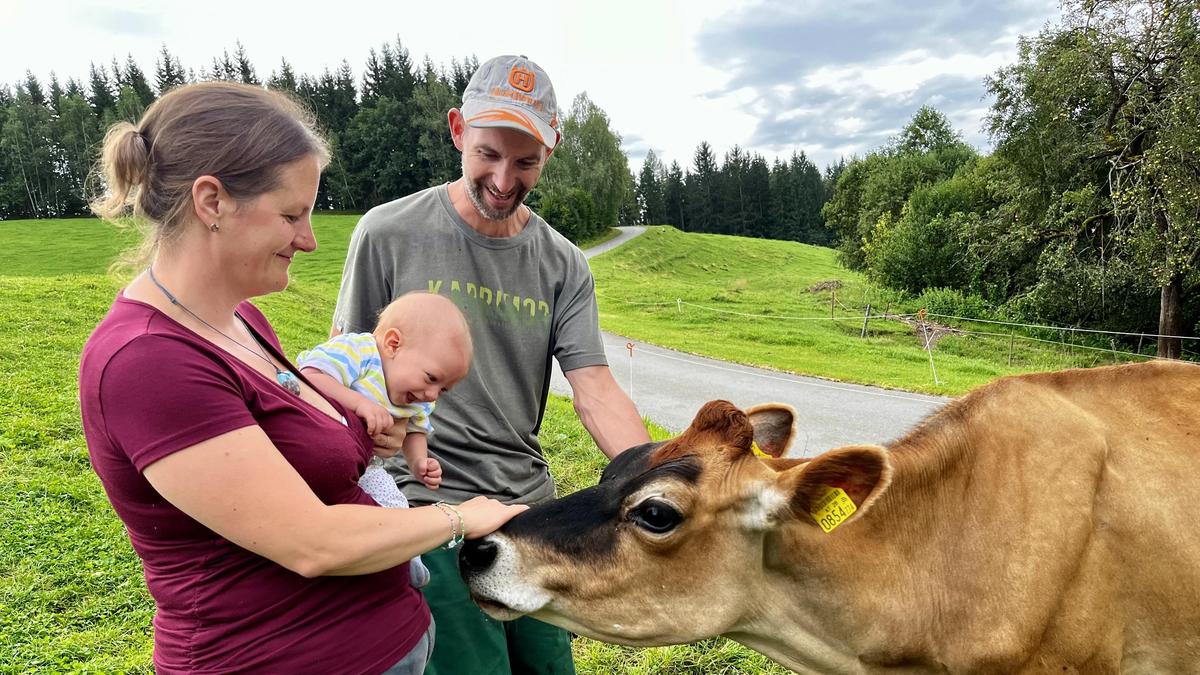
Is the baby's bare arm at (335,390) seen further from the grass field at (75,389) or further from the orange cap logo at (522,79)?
the orange cap logo at (522,79)

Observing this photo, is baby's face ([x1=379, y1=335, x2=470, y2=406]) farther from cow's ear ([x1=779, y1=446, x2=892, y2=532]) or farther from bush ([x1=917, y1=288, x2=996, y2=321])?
bush ([x1=917, y1=288, x2=996, y2=321])

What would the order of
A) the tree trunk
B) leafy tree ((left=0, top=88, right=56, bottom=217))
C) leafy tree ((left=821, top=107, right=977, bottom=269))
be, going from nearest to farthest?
the tree trunk → leafy tree ((left=821, top=107, right=977, bottom=269)) → leafy tree ((left=0, top=88, right=56, bottom=217))

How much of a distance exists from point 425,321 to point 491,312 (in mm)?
596

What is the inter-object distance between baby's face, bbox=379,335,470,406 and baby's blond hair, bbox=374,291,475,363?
19mm

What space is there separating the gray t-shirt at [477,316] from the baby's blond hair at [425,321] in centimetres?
42

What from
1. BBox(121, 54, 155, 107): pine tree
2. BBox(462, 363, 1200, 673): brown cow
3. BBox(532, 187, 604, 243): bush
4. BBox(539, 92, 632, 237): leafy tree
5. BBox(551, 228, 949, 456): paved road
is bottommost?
BBox(551, 228, 949, 456): paved road

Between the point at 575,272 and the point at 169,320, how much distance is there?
6.57 feet

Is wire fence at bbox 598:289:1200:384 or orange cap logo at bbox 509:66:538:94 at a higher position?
orange cap logo at bbox 509:66:538:94

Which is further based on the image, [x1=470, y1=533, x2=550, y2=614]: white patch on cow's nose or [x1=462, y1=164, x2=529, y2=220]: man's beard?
[x1=462, y1=164, x2=529, y2=220]: man's beard

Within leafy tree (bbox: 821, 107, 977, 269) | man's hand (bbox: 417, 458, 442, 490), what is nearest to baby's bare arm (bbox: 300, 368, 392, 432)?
man's hand (bbox: 417, 458, 442, 490)

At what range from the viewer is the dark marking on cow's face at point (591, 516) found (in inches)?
99.0

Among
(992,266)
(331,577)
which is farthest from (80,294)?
(992,266)

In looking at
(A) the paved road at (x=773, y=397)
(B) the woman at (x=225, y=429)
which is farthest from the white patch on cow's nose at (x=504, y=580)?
(A) the paved road at (x=773, y=397)

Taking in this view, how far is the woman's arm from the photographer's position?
61.6 inches
